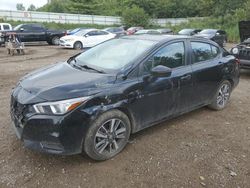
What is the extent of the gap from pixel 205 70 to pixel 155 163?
6.85 ft

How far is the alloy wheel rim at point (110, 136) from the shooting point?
3.45m

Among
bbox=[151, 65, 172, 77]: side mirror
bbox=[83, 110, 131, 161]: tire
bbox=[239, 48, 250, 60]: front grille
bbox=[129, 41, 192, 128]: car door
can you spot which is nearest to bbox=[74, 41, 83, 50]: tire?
bbox=[239, 48, 250, 60]: front grille

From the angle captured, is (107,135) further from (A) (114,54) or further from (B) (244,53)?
(B) (244,53)

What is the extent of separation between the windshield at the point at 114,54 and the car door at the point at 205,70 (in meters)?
0.97

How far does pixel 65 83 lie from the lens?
3393 millimetres

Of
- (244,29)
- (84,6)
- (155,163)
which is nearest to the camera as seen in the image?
(155,163)

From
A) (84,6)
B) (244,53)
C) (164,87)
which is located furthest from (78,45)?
(84,6)

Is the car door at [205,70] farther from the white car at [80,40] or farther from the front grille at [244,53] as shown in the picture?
the white car at [80,40]

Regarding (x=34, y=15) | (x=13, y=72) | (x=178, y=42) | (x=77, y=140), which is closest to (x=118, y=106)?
(x=77, y=140)

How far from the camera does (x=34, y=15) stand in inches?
1391

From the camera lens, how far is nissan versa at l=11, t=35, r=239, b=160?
3.14 metres

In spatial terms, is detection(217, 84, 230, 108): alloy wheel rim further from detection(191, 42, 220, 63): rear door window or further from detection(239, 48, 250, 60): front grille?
detection(239, 48, 250, 60): front grille

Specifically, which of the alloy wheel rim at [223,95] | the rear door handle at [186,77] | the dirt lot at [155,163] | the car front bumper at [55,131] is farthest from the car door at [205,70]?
the car front bumper at [55,131]

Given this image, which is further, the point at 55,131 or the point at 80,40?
the point at 80,40
